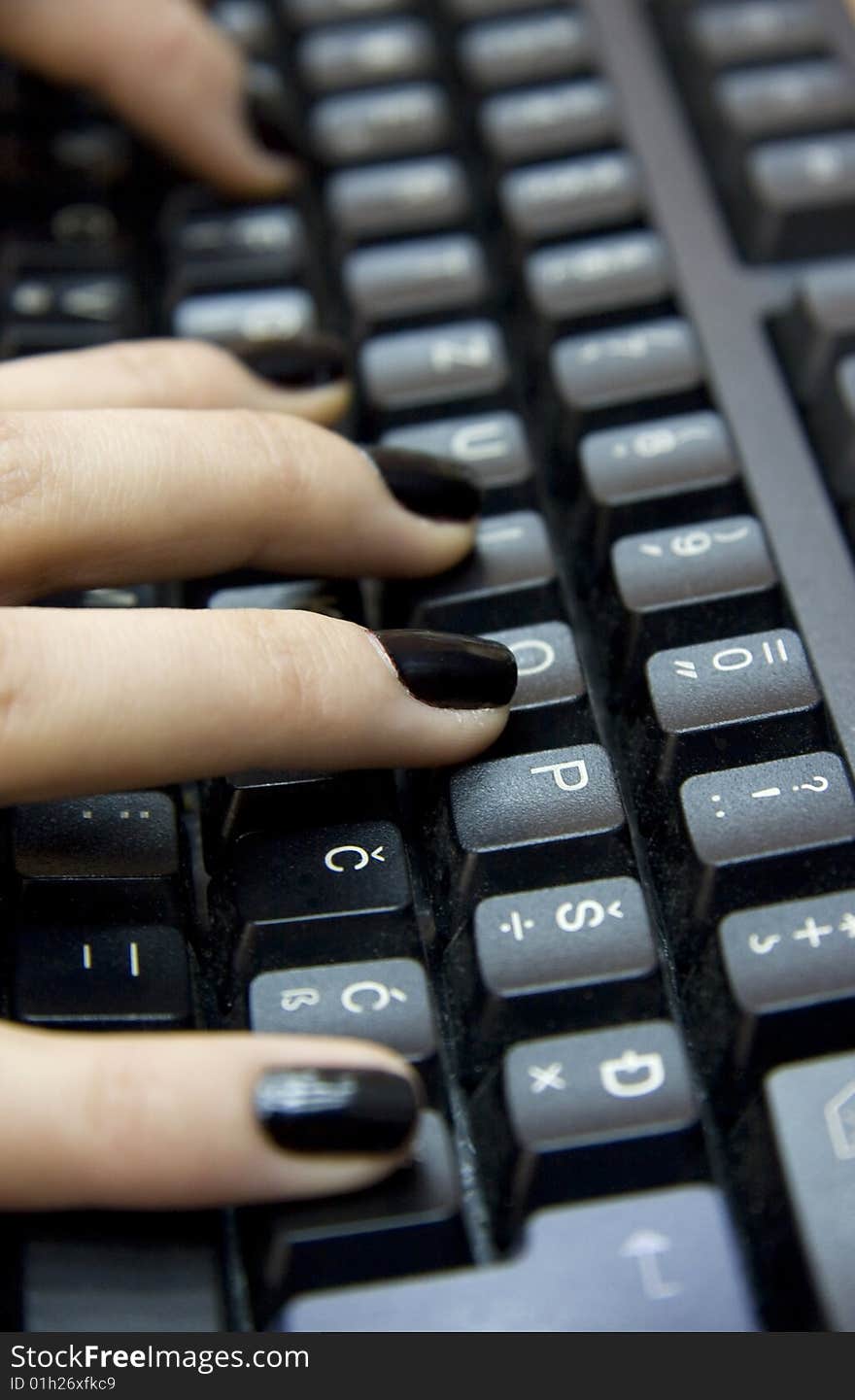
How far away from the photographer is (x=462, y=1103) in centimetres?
48

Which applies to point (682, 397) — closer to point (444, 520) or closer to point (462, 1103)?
point (444, 520)

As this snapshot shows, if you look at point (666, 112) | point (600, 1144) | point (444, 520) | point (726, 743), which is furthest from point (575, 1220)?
point (666, 112)

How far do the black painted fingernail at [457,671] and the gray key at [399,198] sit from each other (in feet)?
0.91

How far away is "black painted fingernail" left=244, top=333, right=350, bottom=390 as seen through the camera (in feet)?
2.18

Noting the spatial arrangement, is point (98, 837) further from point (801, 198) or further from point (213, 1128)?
point (801, 198)

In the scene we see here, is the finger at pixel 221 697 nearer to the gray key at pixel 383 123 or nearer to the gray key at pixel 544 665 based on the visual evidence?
the gray key at pixel 544 665

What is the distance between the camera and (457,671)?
1.74 ft

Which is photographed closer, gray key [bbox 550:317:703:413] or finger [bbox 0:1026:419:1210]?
finger [bbox 0:1026:419:1210]

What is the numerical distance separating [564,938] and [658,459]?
22cm

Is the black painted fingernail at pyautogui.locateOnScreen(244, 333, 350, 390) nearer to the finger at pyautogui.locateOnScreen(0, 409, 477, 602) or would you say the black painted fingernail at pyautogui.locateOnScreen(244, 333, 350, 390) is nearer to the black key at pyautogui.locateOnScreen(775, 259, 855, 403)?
the finger at pyautogui.locateOnScreen(0, 409, 477, 602)

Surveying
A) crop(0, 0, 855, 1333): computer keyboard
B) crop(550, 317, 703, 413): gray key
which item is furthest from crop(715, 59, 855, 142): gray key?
crop(550, 317, 703, 413): gray key

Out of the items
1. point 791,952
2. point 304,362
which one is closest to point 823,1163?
point 791,952

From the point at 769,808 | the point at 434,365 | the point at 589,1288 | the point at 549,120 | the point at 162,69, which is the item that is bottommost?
the point at 589,1288

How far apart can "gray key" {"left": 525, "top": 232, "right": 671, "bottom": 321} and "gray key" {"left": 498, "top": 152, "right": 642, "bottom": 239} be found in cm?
1
